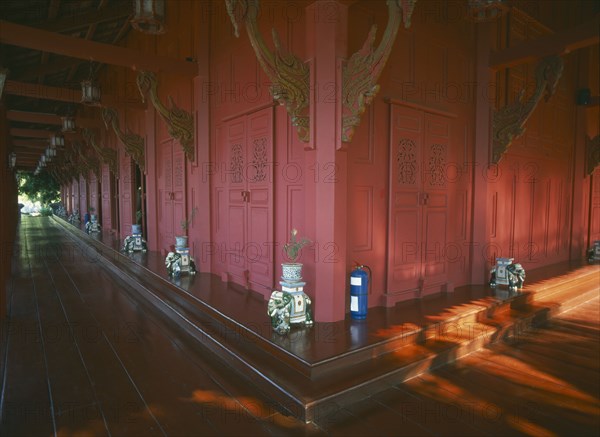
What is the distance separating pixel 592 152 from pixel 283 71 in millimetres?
5870

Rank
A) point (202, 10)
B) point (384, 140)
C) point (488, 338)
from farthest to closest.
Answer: point (202, 10), point (384, 140), point (488, 338)

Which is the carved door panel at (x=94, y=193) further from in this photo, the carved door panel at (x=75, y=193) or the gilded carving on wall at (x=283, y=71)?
the gilded carving on wall at (x=283, y=71)

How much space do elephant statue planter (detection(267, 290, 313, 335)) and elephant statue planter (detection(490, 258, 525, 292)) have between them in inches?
96.1

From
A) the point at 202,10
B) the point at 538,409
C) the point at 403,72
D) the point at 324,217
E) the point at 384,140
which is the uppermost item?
the point at 202,10

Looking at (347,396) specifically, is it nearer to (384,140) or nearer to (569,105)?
(384,140)

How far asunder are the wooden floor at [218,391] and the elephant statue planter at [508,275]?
63 cm

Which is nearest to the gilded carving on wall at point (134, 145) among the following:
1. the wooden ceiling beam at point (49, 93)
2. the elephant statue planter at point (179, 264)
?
the wooden ceiling beam at point (49, 93)

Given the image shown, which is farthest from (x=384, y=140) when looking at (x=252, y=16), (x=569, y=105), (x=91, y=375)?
(x=569, y=105)

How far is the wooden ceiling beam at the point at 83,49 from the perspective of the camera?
11.4ft

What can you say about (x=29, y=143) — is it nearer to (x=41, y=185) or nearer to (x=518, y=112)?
(x=41, y=185)

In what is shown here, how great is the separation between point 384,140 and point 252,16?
152 cm

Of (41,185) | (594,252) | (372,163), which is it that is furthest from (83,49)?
(41,185)

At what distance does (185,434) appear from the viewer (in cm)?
188

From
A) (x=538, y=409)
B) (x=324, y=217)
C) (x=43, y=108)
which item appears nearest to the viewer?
(x=538, y=409)
